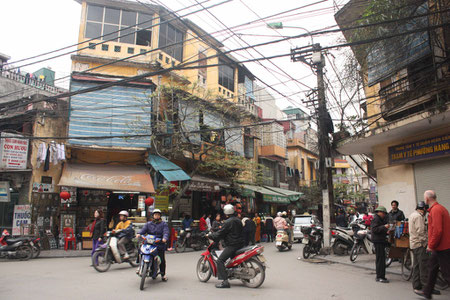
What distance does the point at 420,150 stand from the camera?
1045cm

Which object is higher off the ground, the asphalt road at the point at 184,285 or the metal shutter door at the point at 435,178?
the metal shutter door at the point at 435,178

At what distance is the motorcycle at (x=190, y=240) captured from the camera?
14398mm

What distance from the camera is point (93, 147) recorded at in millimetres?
15617

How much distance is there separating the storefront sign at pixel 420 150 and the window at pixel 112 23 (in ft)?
45.8

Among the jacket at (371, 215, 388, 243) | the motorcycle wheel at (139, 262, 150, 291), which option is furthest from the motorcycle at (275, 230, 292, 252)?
the motorcycle wheel at (139, 262, 150, 291)

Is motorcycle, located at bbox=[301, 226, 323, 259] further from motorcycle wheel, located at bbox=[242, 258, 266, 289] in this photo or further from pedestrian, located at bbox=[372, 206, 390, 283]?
motorcycle wheel, located at bbox=[242, 258, 266, 289]

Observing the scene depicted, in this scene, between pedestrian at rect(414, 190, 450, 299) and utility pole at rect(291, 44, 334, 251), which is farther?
utility pole at rect(291, 44, 334, 251)

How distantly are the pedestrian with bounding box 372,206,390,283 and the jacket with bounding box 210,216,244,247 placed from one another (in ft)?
9.83

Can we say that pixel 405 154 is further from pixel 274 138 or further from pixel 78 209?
pixel 274 138

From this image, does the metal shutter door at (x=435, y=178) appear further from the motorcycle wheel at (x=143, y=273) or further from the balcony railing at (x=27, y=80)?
the balcony railing at (x=27, y=80)

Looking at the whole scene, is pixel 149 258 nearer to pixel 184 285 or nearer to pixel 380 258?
pixel 184 285

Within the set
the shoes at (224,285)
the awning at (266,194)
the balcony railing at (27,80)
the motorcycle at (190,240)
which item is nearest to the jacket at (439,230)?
the shoes at (224,285)

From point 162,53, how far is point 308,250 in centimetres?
1355

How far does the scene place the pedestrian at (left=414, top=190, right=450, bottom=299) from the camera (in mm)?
5238
